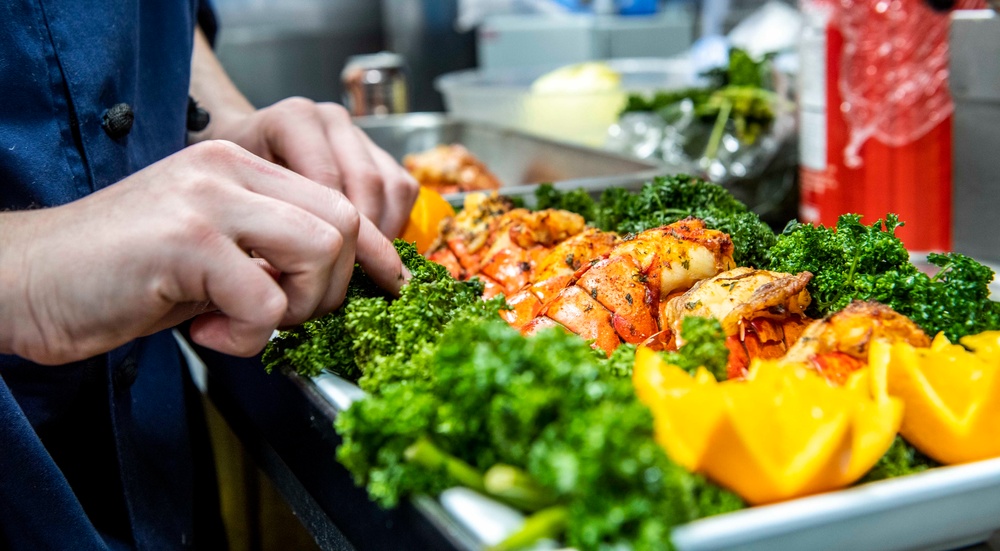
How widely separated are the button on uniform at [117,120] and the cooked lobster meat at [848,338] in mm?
1212

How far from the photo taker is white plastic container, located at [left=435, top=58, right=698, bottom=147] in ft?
10.8

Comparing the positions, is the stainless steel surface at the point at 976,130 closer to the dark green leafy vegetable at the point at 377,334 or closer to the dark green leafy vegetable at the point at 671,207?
the dark green leafy vegetable at the point at 671,207

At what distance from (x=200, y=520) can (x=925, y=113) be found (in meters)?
1.94

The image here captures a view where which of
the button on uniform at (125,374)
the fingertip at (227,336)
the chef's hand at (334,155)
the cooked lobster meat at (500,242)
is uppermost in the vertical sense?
the chef's hand at (334,155)

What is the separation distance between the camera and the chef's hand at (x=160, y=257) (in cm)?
95

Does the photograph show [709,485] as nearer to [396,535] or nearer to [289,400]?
[396,535]

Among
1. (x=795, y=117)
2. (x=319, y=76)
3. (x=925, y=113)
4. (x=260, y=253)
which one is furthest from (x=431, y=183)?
(x=319, y=76)

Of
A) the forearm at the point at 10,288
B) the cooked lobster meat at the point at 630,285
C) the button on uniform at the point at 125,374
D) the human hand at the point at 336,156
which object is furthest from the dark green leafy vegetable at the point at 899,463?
the button on uniform at the point at 125,374

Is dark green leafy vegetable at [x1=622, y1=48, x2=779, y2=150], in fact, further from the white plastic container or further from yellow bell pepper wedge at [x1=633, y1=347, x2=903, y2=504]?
yellow bell pepper wedge at [x1=633, y1=347, x2=903, y2=504]

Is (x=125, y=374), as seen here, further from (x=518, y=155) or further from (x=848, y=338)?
(x=518, y=155)

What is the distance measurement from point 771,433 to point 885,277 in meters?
0.44

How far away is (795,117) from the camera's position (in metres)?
2.76

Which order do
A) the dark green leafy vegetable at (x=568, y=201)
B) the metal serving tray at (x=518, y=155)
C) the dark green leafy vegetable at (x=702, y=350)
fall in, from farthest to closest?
the metal serving tray at (x=518, y=155), the dark green leafy vegetable at (x=568, y=201), the dark green leafy vegetable at (x=702, y=350)

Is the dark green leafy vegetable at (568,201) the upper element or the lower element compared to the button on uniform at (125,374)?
upper
